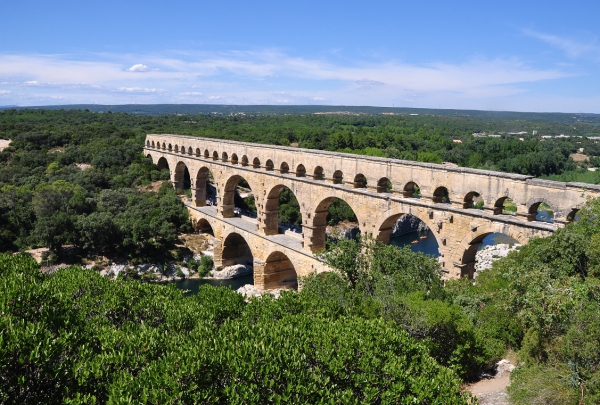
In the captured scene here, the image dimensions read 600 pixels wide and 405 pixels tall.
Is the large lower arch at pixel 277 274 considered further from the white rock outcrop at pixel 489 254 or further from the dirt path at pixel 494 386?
the dirt path at pixel 494 386

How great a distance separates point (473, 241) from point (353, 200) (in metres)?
5.46

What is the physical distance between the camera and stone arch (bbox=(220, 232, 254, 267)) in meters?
30.7

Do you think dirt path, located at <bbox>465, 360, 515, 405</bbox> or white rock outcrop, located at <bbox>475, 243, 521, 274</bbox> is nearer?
dirt path, located at <bbox>465, 360, 515, 405</bbox>

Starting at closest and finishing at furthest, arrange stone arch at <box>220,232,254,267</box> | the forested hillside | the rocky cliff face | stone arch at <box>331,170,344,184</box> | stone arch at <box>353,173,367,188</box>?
the forested hillside
stone arch at <box>353,173,367,188</box>
stone arch at <box>331,170,344,184</box>
stone arch at <box>220,232,254,267</box>
the rocky cliff face

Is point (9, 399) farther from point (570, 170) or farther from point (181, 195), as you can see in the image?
point (570, 170)

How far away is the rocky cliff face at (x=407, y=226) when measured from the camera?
41900 millimetres

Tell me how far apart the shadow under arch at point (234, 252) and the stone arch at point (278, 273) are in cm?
467

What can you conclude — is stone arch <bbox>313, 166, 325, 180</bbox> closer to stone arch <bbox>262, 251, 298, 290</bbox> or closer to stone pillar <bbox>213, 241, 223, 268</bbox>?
stone arch <bbox>262, 251, 298, 290</bbox>

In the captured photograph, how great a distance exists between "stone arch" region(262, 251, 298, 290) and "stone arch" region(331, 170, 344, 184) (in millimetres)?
6477

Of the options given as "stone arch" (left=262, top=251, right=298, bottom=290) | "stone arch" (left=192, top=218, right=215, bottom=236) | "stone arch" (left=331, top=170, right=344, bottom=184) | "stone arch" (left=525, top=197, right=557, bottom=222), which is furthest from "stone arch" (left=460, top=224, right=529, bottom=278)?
"stone arch" (left=192, top=218, right=215, bottom=236)

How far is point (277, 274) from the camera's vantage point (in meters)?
26.7

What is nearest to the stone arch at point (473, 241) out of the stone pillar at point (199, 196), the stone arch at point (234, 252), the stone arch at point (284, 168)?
the stone arch at point (284, 168)

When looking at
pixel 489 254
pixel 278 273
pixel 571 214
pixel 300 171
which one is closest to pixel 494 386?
pixel 571 214

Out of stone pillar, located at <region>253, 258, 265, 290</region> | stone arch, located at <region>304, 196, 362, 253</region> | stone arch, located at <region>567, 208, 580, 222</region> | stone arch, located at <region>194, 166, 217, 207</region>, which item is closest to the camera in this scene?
stone arch, located at <region>567, 208, 580, 222</region>
